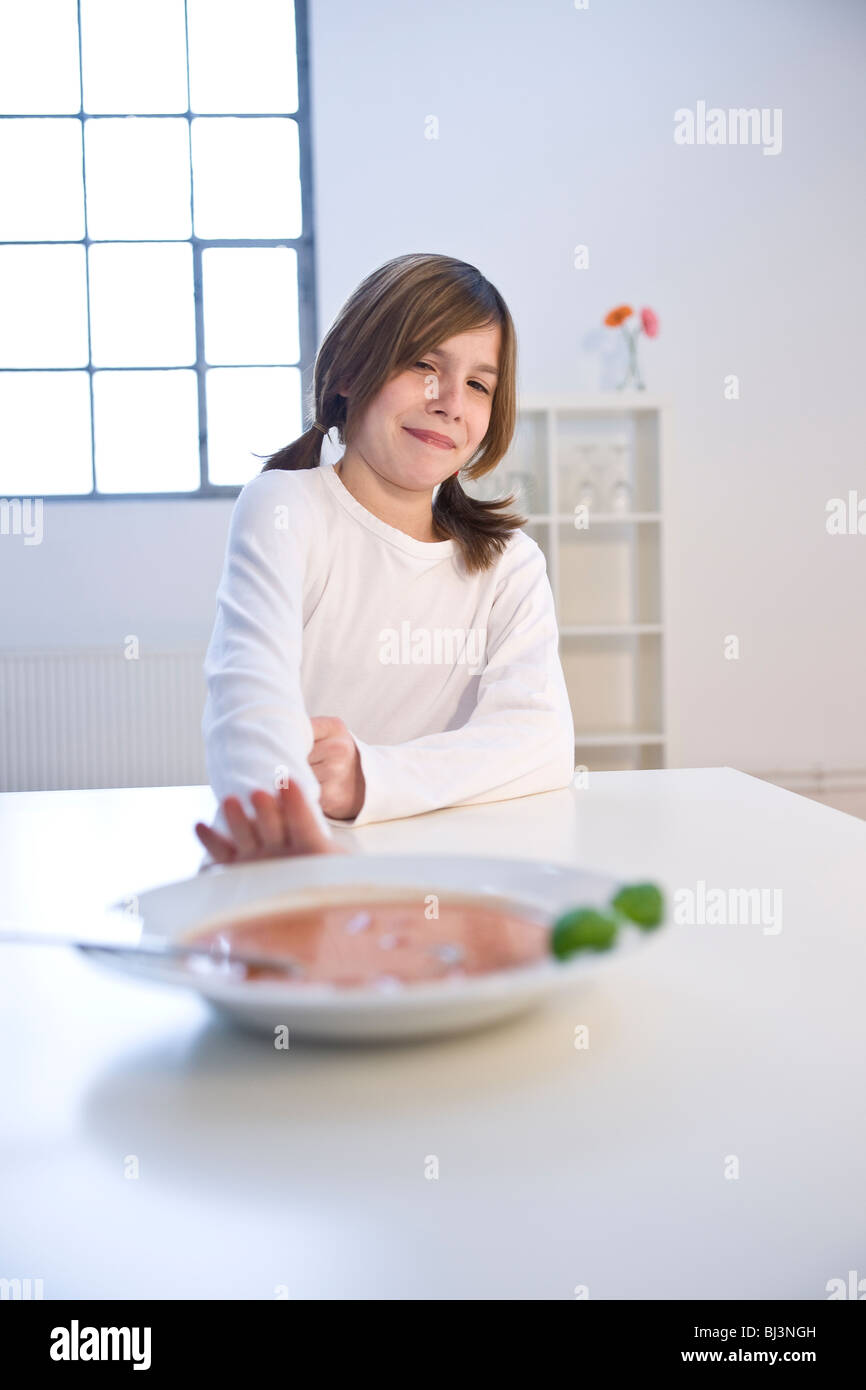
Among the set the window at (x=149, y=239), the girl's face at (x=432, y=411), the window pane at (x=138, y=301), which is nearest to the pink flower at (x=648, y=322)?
the window at (x=149, y=239)

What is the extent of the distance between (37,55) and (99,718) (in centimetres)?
241

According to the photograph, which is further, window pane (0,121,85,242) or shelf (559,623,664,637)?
window pane (0,121,85,242)

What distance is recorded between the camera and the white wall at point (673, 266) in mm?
4176

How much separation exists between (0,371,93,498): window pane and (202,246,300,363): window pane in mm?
533

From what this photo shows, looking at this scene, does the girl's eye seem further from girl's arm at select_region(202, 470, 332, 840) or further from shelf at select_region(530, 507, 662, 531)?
shelf at select_region(530, 507, 662, 531)

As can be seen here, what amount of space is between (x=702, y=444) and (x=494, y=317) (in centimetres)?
309

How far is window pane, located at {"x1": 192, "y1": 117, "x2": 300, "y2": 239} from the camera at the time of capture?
422 centimetres

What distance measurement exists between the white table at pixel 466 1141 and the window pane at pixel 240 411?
3.78 meters

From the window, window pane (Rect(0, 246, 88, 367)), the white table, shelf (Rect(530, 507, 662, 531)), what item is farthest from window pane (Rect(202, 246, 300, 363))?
the white table

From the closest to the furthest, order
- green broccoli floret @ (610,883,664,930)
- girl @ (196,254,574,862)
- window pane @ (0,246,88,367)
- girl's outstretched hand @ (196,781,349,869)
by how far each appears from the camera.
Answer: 1. green broccoli floret @ (610,883,664,930)
2. girl's outstretched hand @ (196,781,349,869)
3. girl @ (196,254,574,862)
4. window pane @ (0,246,88,367)

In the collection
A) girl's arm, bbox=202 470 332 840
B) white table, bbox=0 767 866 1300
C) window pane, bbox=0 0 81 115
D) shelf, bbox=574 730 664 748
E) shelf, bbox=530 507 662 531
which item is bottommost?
shelf, bbox=574 730 664 748

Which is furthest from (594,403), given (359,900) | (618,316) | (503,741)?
(359,900)

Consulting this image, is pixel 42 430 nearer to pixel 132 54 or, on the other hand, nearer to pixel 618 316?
pixel 132 54

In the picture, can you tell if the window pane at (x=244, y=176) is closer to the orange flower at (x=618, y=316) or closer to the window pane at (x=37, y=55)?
the window pane at (x=37, y=55)
